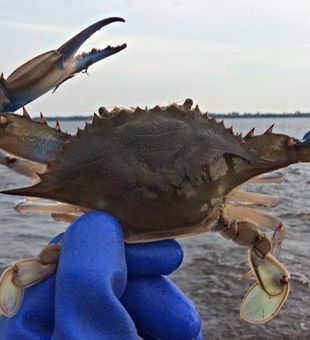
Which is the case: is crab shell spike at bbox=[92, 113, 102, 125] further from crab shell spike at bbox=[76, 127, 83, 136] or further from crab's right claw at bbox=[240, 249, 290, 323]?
crab's right claw at bbox=[240, 249, 290, 323]

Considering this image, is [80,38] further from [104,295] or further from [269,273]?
[269,273]

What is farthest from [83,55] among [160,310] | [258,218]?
[258,218]

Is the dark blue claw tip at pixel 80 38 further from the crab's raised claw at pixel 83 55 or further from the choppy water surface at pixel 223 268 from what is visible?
the choppy water surface at pixel 223 268

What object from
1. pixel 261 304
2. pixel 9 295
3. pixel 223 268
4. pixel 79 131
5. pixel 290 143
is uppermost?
pixel 79 131

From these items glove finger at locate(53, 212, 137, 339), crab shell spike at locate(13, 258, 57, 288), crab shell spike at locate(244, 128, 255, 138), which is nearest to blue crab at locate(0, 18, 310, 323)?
crab shell spike at locate(13, 258, 57, 288)

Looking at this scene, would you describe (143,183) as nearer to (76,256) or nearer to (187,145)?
(187,145)

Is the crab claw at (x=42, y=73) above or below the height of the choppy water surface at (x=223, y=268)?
above

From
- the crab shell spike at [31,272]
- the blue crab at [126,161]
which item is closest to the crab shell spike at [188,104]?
the blue crab at [126,161]
